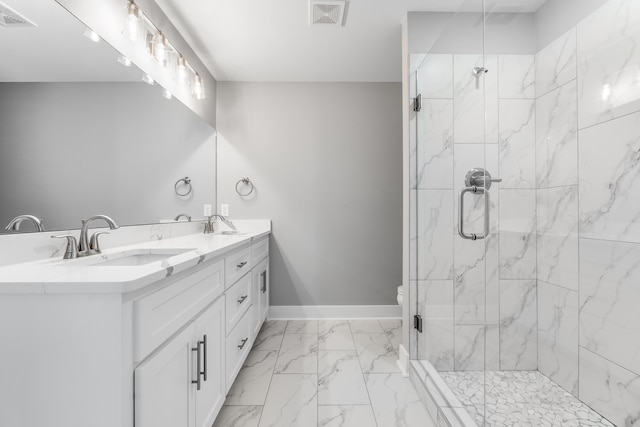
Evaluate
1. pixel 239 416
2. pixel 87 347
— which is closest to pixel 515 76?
pixel 87 347

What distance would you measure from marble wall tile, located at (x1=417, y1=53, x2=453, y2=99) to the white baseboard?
1962mm

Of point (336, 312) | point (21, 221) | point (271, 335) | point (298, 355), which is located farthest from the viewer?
point (336, 312)

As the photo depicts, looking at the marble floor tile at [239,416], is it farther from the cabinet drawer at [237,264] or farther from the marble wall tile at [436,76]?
the marble wall tile at [436,76]

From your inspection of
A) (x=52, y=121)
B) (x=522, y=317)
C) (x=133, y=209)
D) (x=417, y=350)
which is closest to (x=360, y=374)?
(x=417, y=350)

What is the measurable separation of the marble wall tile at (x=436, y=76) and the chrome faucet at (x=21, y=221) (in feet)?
6.70

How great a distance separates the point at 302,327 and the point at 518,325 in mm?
1697

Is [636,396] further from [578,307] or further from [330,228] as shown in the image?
[330,228]

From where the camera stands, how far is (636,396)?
1298mm

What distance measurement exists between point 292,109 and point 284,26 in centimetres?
87

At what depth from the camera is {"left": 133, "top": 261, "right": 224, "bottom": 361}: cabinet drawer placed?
2.56 ft

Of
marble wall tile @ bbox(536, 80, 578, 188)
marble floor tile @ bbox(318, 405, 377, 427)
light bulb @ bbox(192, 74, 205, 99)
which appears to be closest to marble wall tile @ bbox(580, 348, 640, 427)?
marble wall tile @ bbox(536, 80, 578, 188)

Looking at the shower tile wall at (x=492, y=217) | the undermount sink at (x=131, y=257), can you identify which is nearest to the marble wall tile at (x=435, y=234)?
the shower tile wall at (x=492, y=217)

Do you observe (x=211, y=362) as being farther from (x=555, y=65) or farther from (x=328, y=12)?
(x=555, y=65)

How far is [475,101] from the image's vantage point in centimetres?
156
